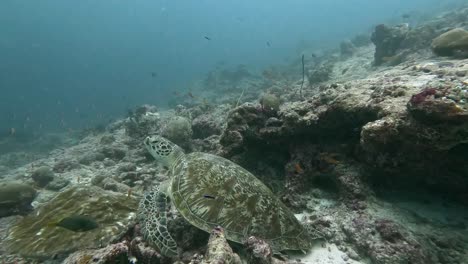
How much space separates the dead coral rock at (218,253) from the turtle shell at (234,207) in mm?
554

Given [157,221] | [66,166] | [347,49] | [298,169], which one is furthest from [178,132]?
[347,49]

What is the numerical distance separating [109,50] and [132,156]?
601 feet

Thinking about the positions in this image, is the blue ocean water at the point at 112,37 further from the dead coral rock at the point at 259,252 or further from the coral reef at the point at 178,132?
the dead coral rock at the point at 259,252

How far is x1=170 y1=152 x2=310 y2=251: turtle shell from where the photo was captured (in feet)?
12.2

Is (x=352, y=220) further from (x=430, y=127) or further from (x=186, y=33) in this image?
(x=186, y=33)

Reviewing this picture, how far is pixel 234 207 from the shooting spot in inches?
155

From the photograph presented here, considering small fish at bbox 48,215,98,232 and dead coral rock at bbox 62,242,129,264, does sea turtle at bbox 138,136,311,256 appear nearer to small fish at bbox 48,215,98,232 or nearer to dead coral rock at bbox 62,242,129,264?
dead coral rock at bbox 62,242,129,264

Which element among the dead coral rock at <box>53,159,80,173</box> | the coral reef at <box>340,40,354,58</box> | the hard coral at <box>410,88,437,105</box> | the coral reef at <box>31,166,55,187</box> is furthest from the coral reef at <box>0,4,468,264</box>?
the coral reef at <box>340,40,354,58</box>

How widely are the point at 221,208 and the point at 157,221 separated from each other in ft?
3.32

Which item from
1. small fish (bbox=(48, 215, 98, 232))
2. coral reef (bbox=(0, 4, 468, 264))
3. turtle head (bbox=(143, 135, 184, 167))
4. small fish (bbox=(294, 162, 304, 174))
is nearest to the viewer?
coral reef (bbox=(0, 4, 468, 264))

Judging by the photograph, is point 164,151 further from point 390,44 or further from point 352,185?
point 390,44

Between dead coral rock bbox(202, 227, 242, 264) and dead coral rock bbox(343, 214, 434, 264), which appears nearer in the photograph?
dead coral rock bbox(202, 227, 242, 264)

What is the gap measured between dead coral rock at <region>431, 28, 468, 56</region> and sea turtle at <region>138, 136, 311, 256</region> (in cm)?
891

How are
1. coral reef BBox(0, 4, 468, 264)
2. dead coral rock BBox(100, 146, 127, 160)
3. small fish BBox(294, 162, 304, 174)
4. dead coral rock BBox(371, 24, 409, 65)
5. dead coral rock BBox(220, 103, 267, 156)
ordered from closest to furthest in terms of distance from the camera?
coral reef BBox(0, 4, 468, 264), small fish BBox(294, 162, 304, 174), dead coral rock BBox(220, 103, 267, 156), dead coral rock BBox(100, 146, 127, 160), dead coral rock BBox(371, 24, 409, 65)
